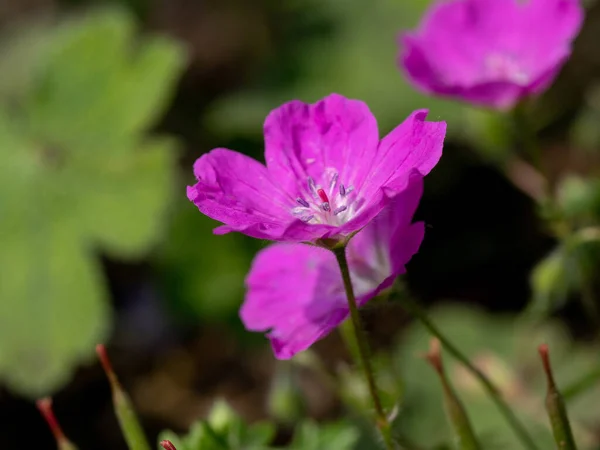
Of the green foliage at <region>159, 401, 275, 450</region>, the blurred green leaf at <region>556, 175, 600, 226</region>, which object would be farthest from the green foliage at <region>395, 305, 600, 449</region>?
the green foliage at <region>159, 401, 275, 450</region>

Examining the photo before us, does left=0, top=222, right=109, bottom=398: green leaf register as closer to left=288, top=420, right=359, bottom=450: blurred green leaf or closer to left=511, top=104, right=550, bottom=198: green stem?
left=288, top=420, right=359, bottom=450: blurred green leaf

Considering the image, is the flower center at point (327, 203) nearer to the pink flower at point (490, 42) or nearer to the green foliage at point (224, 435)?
the green foliage at point (224, 435)

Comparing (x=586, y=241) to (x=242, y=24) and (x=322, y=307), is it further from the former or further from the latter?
(x=242, y=24)

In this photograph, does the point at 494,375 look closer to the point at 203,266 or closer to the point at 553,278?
the point at 553,278

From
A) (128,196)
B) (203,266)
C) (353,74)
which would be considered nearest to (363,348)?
(128,196)

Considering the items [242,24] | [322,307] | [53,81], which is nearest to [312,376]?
[53,81]

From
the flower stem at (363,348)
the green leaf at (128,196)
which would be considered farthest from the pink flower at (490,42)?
the green leaf at (128,196)

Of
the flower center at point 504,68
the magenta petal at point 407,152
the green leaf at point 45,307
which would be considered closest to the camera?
the magenta petal at point 407,152
